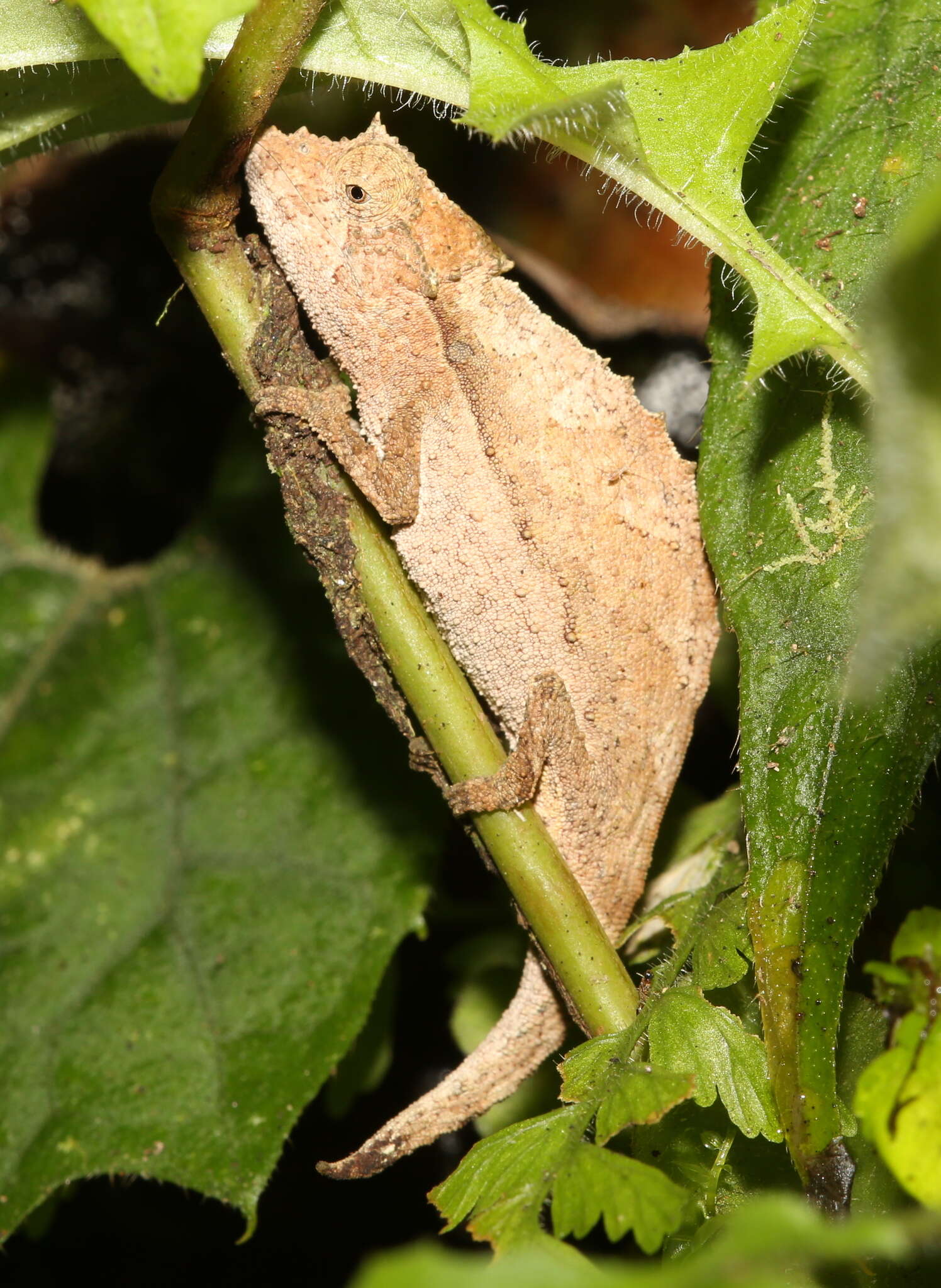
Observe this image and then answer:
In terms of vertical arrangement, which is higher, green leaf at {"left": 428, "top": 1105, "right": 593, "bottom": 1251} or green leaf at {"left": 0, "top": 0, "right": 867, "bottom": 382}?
green leaf at {"left": 0, "top": 0, "right": 867, "bottom": 382}

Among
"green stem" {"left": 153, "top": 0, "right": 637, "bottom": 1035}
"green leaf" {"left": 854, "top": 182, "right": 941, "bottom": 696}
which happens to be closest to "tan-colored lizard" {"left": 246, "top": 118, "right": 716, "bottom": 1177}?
"green stem" {"left": 153, "top": 0, "right": 637, "bottom": 1035}

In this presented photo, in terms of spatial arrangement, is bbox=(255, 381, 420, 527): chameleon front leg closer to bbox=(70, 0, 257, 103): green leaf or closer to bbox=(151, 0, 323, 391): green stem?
bbox=(151, 0, 323, 391): green stem

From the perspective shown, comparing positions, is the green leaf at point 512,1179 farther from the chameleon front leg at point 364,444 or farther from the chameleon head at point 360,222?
the chameleon head at point 360,222

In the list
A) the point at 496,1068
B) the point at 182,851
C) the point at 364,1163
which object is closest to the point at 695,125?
the point at 496,1068

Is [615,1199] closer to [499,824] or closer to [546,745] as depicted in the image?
[499,824]

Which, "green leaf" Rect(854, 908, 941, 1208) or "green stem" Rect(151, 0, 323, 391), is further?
"green stem" Rect(151, 0, 323, 391)

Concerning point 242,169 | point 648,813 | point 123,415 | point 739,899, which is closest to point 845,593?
point 739,899

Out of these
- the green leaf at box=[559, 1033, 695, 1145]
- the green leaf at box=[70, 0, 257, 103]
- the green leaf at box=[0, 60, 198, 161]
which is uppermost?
A: the green leaf at box=[0, 60, 198, 161]
